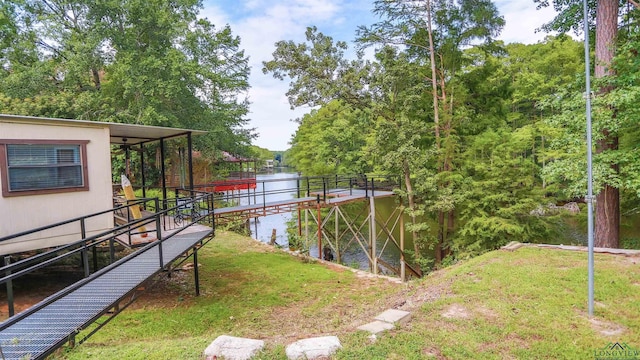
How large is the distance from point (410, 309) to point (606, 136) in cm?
683

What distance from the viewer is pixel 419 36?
41.7ft

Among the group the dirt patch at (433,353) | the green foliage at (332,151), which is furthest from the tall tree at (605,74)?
the green foliage at (332,151)

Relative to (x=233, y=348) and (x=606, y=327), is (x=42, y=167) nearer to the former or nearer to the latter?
(x=233, y=348)

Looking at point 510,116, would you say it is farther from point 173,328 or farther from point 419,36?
point 173,328

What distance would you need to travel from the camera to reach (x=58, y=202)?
6.32 m

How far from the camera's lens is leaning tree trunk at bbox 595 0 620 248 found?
298 inches

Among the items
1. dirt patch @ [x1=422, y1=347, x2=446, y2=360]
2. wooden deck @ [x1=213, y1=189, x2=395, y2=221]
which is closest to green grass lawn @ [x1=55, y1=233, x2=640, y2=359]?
dirt patch @ [x1=422, y1=347, x2=446, y2=360]

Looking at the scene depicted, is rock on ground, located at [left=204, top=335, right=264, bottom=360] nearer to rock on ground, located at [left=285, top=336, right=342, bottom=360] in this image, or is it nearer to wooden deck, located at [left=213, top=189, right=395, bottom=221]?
rock on ground, located at [left=285, top=336, right=342, bottom=360]

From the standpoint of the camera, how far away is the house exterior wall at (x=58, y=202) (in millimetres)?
5801

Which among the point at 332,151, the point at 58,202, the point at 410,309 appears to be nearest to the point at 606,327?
the point at 410,309

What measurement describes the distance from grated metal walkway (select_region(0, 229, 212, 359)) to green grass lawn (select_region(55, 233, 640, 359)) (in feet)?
1.00

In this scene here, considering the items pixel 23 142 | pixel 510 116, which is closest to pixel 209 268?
pixel 23 142

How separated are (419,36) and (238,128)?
1402cm

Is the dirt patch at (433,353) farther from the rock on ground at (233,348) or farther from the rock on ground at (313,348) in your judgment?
the rock on ground at (233,348)
